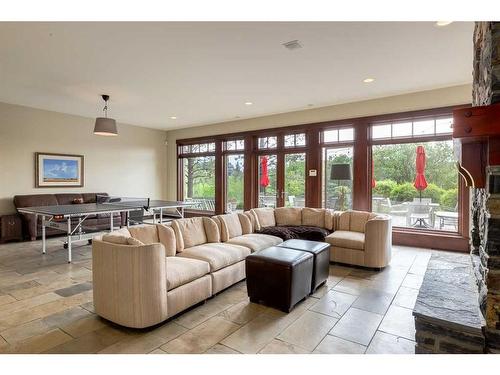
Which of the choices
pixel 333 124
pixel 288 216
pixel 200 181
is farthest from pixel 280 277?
pixel 200 181

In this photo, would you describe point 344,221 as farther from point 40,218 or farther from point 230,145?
point 40,218

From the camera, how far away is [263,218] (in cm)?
528

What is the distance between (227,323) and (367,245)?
2452 millimetres

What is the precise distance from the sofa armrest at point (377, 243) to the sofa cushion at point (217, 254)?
176 centimetres

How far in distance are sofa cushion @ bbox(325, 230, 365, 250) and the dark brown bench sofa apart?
4.34 m

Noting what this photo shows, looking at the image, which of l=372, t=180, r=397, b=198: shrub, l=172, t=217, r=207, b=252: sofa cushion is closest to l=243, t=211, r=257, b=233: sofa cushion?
l=172, t=217, r=207, b=252: sofa cushion

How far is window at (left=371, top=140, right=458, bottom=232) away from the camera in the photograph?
5180mm

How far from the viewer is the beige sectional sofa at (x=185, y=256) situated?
2.41m

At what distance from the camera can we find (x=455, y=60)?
12.6 feet

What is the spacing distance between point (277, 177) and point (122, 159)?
4413mm

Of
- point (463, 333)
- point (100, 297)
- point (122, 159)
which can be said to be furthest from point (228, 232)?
point (122, 159)

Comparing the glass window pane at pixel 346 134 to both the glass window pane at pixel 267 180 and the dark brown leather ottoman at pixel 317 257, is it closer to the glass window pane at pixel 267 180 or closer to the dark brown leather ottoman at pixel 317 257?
the glass window pane at pixel 267 180

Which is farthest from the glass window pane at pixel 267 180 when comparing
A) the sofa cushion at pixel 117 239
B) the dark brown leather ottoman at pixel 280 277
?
the sofa cushion at pixel 117 239

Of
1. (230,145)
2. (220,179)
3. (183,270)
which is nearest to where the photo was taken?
(183,270)
